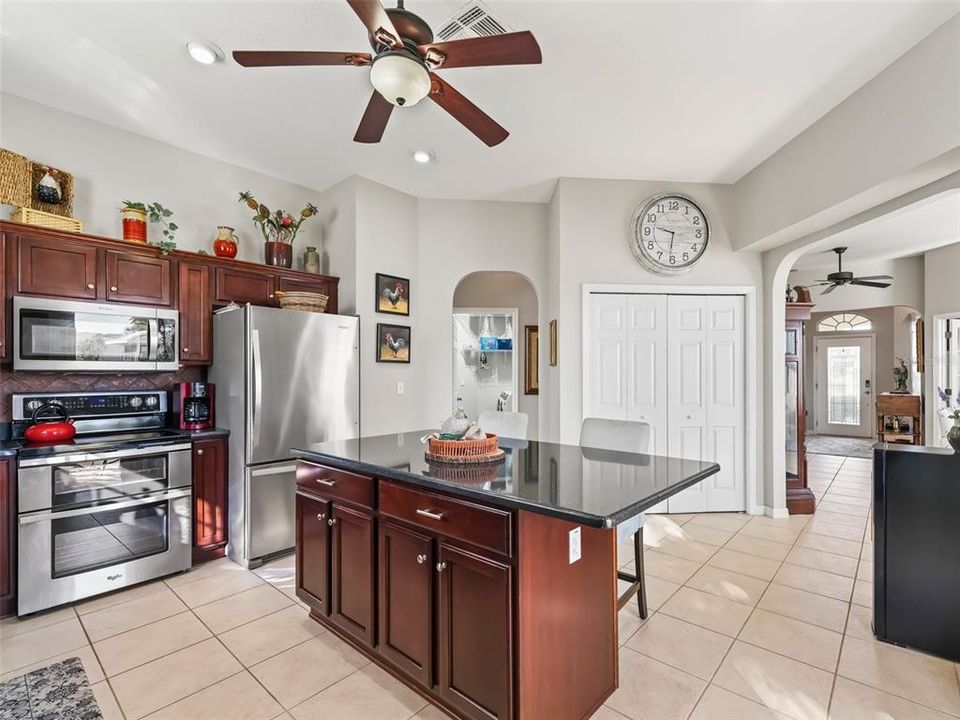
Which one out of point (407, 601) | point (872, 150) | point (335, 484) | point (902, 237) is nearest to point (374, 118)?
point (335, 484)

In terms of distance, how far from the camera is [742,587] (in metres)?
2.81

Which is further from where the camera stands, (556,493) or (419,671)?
(419,671)

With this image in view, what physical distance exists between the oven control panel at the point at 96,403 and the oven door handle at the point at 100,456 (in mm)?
456

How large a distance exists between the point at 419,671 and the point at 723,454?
131 inches

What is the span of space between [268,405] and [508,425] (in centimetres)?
158

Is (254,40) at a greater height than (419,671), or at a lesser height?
greater

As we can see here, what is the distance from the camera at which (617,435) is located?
8.16 feet

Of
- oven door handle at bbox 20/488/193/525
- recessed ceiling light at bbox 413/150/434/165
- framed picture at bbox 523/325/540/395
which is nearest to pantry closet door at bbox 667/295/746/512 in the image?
framed picture at bbox 523/325/540/395

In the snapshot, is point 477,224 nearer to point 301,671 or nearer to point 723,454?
point 723,454

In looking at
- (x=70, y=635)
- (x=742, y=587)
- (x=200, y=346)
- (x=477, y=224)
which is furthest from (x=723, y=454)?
(x=70, y=635)

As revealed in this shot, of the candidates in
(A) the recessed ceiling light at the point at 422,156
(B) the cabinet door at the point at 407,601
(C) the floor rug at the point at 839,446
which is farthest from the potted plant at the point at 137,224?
(C) the floor rug at the point at 839,446

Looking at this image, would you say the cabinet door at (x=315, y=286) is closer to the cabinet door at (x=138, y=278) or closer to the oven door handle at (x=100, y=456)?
the cabinet door at (x=138, y=278)

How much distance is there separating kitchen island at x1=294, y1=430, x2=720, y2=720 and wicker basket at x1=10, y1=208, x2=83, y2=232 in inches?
82.7

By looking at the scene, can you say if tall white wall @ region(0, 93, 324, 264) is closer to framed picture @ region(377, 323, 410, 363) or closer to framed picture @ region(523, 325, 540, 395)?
framed picture @ region(377, 323, 410, 363)
